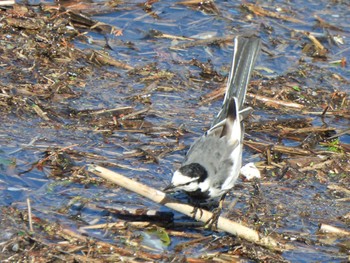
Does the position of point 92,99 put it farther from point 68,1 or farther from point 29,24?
point 68,1

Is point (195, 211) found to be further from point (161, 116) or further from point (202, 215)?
point (161, 116)

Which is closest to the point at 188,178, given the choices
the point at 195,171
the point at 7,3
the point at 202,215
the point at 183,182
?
the point at 183,182

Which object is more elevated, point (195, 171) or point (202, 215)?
point (195, 171)

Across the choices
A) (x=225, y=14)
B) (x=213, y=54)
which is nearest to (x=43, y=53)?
(x=213, y=54)

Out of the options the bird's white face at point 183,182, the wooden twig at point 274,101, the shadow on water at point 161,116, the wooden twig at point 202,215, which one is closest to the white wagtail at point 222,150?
the bird's white face at point 183,182

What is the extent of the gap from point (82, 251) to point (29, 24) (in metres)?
4.58

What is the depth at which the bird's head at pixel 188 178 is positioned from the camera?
277 inches

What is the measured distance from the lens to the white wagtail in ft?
23.9

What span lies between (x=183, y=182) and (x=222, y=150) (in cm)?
93

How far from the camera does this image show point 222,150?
7.90 m

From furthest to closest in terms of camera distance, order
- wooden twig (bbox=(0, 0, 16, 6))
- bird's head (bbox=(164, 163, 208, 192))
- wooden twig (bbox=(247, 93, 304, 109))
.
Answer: wooden twig (bbox=(0, 0, 16, 6)) → wooden twig (bbox=(247, 93, 304, 109)) → bird's head (bbox=(164, 163, 208, 192))

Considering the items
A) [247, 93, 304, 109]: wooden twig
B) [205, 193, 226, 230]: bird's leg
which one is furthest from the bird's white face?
[247, 93, 304, 109]: wooden twig

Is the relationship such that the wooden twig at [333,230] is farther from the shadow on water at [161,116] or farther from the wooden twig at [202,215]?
the wooden twig at [202,215]

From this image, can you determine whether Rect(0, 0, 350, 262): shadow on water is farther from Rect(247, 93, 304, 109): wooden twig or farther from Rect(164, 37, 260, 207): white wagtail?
Rect(164, 37, 260, 207): white wagtail
